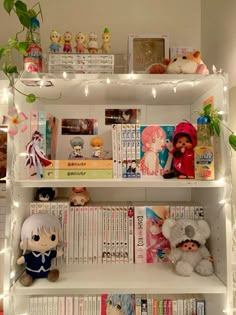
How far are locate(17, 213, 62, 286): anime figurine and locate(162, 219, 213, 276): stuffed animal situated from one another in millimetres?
434

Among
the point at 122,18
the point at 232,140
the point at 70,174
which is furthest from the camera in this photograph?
the point at 122,18

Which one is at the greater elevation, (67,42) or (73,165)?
(67,42)

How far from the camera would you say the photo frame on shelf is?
127 cm

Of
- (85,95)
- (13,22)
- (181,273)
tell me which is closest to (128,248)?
(181,273)

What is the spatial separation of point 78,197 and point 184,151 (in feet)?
1.54

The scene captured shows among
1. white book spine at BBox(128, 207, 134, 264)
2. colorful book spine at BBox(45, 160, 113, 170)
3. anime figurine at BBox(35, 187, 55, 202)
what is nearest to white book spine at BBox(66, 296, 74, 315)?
white book spine at BBox(128, 207, 134, 264)

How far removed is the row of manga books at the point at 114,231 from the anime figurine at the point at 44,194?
0.04m

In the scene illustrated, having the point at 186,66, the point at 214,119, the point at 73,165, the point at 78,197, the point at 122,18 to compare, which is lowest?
the point at 78,197

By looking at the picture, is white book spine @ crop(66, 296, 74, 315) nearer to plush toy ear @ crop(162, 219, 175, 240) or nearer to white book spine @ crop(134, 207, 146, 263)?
white book spine @ crop(134, 207, 146, 263)

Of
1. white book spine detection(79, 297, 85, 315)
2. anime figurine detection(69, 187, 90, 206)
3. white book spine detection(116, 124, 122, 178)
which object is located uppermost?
white book spine detection(116, 124, 122, 178)

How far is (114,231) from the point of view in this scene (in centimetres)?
120

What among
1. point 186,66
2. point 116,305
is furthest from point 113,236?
point 186,66

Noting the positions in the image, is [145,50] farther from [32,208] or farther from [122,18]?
[32,208]

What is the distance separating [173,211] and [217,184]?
26cm
